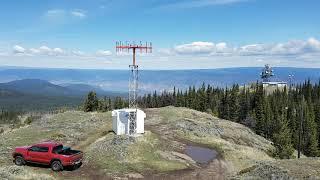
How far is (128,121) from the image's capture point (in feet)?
172

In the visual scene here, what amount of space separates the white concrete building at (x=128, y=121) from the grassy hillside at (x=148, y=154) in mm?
1771

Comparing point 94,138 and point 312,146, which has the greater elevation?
point 94,138

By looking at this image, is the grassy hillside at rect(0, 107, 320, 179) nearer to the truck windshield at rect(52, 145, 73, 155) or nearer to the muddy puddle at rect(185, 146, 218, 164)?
the muddy puddle at rect(185, 146, 218, 164)

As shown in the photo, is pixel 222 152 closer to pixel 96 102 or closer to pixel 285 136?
pixel 285 136

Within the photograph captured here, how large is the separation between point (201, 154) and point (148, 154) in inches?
324

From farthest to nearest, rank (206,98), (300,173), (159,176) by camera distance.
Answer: (206,98), (159,176), (300,173)

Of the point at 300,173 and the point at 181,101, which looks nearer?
the point at 300,173

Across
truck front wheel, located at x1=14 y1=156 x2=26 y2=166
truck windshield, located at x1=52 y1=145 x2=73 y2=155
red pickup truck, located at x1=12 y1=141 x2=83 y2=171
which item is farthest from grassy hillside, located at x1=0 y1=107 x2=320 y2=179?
truck windshield, located at x1=52 y1=145 x2=73 y2=155

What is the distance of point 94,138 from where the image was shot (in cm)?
5497

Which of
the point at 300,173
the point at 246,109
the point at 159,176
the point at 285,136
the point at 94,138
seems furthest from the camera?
the point at 246,109

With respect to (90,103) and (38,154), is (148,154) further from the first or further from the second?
(90,103)

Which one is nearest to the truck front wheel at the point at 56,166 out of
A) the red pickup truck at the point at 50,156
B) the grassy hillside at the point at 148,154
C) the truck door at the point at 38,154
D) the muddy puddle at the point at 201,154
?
the red pickup truck at the point at 50,156

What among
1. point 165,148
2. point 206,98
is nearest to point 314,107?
point 206,98

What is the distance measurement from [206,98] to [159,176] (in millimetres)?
129033
